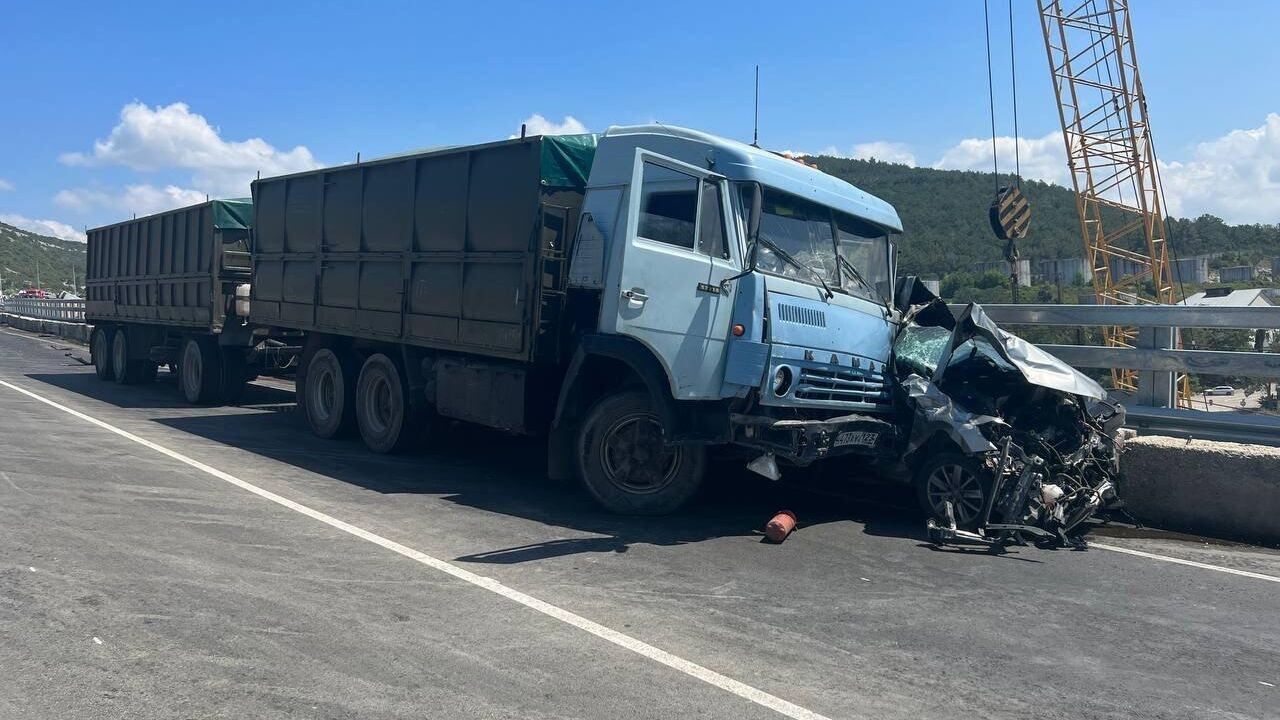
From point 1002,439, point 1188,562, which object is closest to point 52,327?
point 1002,439

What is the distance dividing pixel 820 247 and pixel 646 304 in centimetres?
162

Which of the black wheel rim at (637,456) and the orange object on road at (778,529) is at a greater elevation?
the black wheel rim at (637,456)

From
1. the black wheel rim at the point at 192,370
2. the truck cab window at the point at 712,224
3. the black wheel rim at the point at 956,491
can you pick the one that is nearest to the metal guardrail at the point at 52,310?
the black wheel rim at the point at 192,370

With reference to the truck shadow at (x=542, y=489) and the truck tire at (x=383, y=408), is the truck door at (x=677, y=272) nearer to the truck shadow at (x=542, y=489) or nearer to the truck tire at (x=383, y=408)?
the truck shadow at (x=542, y=489)

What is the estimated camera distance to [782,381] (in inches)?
275

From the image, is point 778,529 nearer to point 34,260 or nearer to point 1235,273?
point 1235,273

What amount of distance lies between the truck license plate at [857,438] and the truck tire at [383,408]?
4.89 m

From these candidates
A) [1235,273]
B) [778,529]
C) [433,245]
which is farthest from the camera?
[1235,273]

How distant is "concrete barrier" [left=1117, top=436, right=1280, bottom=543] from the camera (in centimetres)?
710

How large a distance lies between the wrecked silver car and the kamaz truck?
37cm

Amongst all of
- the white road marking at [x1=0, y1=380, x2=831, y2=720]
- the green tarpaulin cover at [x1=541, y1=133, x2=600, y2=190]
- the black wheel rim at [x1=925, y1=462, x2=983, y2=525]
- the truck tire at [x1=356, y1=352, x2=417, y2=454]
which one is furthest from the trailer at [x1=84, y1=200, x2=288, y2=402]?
the black wheel rim at [x1=925, y1=462, x2=983, y2=525]

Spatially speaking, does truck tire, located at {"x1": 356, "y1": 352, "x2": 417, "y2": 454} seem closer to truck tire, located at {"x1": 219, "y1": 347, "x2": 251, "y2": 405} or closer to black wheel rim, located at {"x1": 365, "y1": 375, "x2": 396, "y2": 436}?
black wheel rim, located at {"x1": 365, "y1": 375, "x2": 396, "y2": 436}

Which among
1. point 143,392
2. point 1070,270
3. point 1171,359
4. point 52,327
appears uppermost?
point 1070,270

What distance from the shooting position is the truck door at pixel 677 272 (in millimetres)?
7078
